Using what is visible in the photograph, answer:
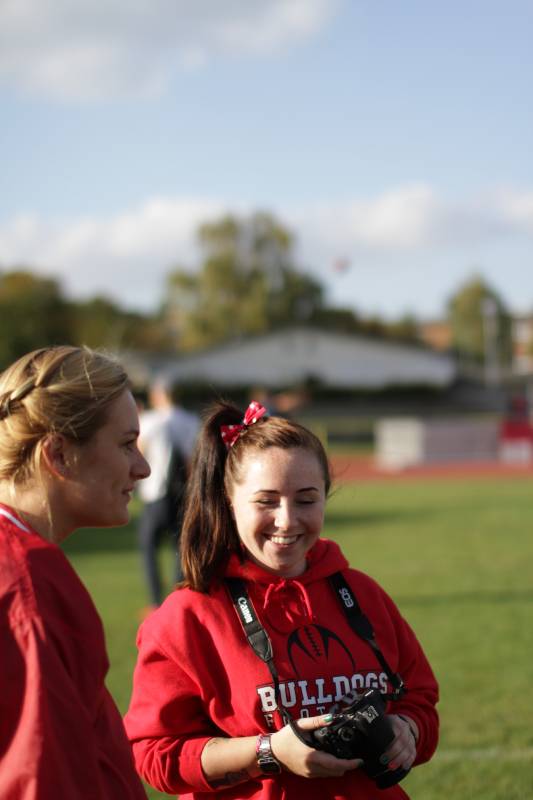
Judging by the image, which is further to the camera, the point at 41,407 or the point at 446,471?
the point at 446,471

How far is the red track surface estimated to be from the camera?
2759 cm

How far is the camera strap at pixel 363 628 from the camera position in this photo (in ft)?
8.43

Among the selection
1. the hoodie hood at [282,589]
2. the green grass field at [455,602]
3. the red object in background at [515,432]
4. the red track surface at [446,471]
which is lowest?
the red track surface at [446,471]

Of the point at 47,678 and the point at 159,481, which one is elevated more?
the point at 47,678

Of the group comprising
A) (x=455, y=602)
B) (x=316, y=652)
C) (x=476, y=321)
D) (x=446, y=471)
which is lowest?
(x=446, y=471)

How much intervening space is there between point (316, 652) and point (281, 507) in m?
0.38

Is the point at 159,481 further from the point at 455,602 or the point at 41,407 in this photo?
the point at 41,407

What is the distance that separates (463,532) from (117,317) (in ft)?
252

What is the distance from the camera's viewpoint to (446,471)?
29.4 meters

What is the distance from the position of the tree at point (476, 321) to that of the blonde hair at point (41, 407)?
105153 millimetres

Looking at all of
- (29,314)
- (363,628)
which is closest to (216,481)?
(363,628)

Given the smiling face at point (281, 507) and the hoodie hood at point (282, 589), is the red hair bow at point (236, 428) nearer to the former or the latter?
the smiling face at point (281, 507)

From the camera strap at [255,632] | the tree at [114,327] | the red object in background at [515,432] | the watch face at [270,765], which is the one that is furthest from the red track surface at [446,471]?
the tree at [114,327]

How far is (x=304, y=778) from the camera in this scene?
248cm
